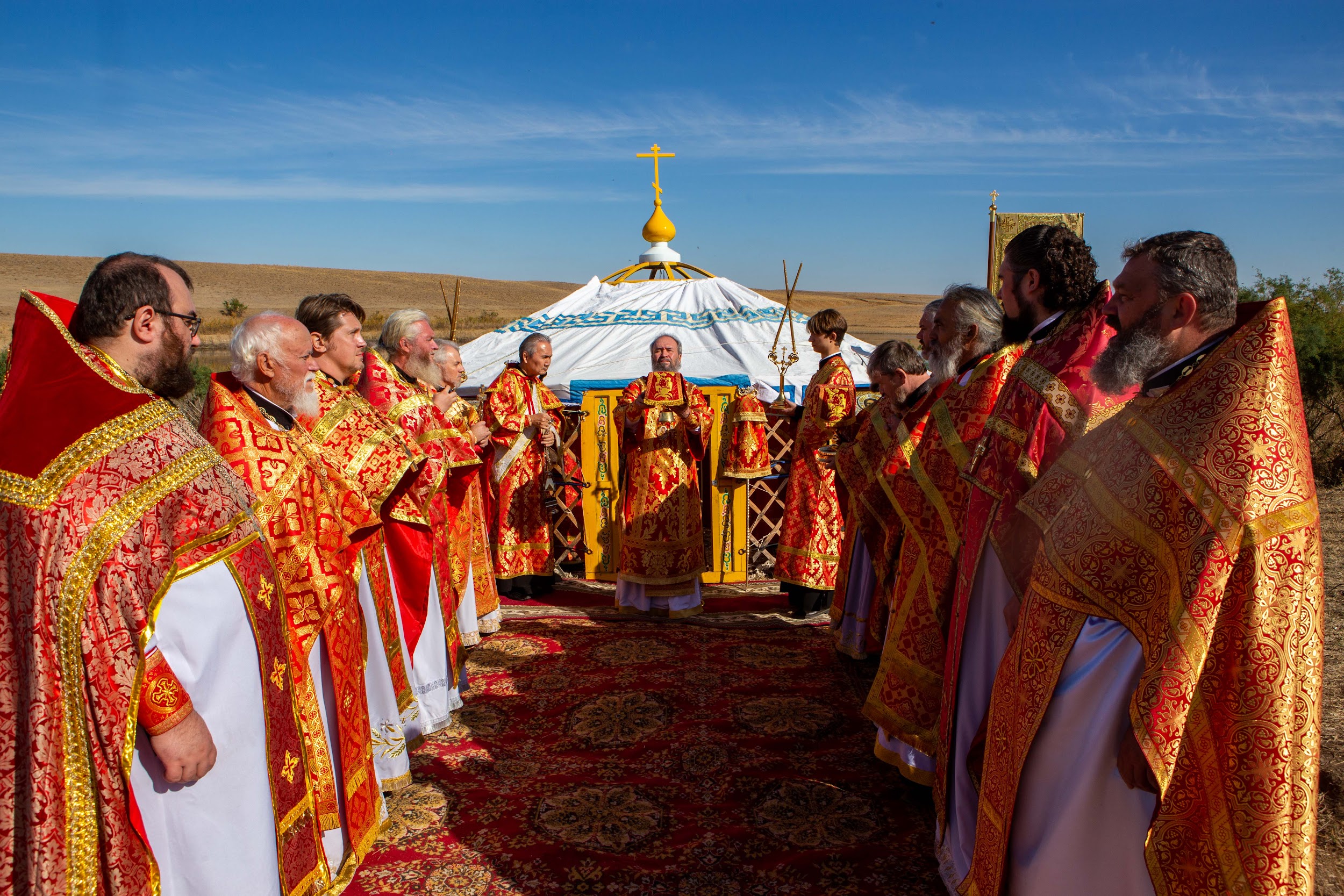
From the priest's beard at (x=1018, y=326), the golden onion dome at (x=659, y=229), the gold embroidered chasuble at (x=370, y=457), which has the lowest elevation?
the gold embroidered chasuble at (x=370, y=457)

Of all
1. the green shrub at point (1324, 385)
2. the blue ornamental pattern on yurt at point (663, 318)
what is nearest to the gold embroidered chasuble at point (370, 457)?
the blue ornamental pattern on yurt at point (663, 318)

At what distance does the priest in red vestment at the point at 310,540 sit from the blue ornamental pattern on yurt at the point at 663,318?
712cm

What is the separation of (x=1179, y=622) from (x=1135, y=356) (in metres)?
0.71

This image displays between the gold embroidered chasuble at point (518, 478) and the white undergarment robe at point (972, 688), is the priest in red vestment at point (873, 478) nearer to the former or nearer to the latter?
the white undergarment robe at point (972, 688)

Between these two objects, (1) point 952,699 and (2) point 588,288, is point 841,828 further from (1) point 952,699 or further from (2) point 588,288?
(2) point 588,288

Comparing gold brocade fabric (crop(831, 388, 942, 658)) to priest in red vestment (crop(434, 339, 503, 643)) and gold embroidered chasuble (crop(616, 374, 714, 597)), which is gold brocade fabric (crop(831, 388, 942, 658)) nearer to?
gold embroidered chasuble (crop(616, 374, 714, 597))

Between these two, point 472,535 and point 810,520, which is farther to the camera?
point 810,520

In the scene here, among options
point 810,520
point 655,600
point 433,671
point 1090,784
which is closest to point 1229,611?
point 1090,784

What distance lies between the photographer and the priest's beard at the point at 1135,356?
Answer: 2.27m

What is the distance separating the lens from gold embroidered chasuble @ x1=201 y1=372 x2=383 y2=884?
2926mm

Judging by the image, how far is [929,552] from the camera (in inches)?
144

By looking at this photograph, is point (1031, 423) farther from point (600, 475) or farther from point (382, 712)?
point (600, 475)

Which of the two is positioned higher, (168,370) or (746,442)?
(168,370)

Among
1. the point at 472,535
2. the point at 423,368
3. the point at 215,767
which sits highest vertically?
the point at 423,368
